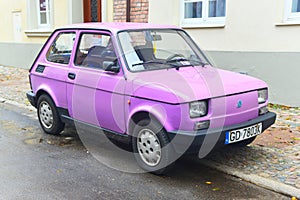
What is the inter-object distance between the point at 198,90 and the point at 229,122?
1.89 ft

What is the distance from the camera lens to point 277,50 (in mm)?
8102

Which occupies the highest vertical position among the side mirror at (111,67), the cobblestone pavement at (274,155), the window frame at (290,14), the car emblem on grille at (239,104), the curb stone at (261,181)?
the window frame at (290,14)

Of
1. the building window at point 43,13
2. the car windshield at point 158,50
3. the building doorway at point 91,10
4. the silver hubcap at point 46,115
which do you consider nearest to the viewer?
the car windshield at point 158,50

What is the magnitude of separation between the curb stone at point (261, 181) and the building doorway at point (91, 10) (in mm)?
9830

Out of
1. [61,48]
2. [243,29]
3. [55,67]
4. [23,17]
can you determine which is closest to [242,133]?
[55,67]

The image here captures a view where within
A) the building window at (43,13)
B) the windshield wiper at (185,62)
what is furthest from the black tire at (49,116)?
the building window at (43,13)

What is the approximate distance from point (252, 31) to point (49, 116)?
4.95 meters

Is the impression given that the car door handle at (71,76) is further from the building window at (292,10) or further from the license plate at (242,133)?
the building window at (292,10)

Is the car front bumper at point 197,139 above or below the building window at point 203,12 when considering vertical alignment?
below

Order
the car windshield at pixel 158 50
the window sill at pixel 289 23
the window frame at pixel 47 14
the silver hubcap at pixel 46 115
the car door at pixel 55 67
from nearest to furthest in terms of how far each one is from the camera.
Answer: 1. the car windshield at pixel 158 50
2. the car door at pixel 55 67
3. the silver hubcap at pixel 46 115
4. the window sill at pixel 289 23
5. the window frame at pixel 47 14

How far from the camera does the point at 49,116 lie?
6.37 metres

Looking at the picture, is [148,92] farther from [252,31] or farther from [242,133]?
[252,31]

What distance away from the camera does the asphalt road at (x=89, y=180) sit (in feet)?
13.5

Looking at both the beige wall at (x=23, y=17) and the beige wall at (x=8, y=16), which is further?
the beige wall at (x=8, y=16)
